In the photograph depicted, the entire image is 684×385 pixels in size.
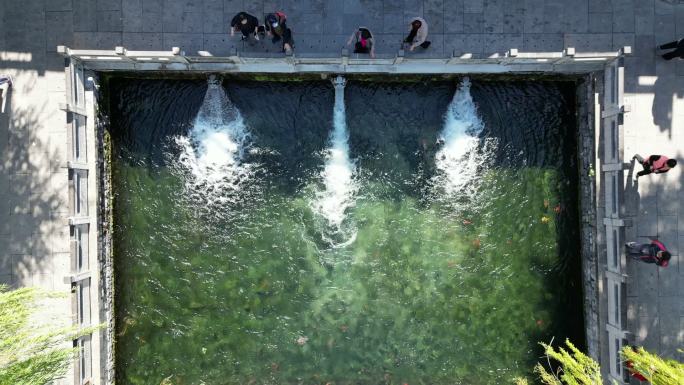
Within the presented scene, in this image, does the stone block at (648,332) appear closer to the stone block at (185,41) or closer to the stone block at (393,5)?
the stone block at (393,5)

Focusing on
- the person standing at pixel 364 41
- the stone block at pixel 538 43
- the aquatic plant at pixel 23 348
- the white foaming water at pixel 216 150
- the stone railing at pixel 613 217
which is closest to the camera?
the aquatic plant at pixel 23 348

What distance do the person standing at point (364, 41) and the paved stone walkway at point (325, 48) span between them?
656mm

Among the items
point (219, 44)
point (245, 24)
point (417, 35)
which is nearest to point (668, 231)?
point (417, 35)

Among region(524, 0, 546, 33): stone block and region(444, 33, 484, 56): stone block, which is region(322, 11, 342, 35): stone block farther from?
region(524, 0, 546, 33): stone block

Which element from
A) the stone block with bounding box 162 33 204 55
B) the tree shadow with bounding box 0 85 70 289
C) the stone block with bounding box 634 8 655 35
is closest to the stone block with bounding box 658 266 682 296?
the stone block with bounding box 634 8 655 35

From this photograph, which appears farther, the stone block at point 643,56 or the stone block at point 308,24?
the stone block at point 643,56

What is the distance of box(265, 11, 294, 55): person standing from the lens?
1032cm

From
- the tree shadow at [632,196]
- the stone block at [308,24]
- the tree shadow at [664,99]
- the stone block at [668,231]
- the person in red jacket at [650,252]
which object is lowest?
the person in red jacket at [650,252]

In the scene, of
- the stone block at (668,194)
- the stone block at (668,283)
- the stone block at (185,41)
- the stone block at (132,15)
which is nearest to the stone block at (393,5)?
the stone block at (185,41)

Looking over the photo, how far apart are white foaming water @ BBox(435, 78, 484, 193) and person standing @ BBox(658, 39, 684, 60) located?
488 centimetres

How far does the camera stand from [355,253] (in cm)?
1288

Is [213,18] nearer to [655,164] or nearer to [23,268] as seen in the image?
[23,268]

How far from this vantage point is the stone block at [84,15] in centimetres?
1167

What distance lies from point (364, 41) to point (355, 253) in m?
5.82
